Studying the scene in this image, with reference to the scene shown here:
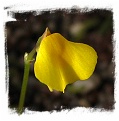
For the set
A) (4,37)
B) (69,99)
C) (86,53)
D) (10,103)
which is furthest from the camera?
(69,99)

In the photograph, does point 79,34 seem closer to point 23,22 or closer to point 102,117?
point 23,22

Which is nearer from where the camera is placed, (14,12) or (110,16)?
(14,12)

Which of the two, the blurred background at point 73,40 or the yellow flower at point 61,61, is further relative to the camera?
the blurred background at point 73,40

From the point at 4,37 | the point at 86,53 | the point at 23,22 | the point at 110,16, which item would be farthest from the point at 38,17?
the point at 86,53

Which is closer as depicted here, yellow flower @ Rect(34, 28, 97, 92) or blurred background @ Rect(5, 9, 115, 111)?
yellow flower @ Rect(34, 28, 97, 92)
